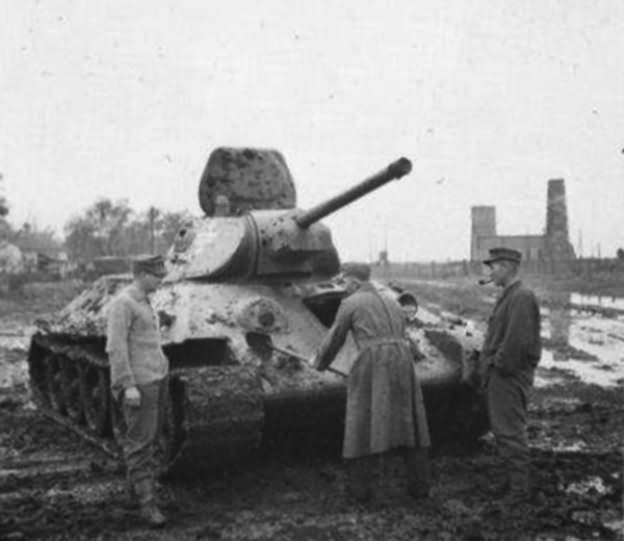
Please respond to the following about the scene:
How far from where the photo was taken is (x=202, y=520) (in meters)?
6.35

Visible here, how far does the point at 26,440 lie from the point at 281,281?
3.12 m

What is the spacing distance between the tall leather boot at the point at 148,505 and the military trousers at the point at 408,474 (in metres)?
1.41

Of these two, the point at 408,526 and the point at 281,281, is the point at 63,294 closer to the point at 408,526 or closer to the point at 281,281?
the point at 281,281

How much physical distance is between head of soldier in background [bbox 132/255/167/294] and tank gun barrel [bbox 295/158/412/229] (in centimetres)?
238

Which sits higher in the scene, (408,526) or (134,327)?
(134,327)

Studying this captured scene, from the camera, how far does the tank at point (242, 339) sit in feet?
23.1

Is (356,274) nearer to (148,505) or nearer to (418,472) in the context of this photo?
(418,472)

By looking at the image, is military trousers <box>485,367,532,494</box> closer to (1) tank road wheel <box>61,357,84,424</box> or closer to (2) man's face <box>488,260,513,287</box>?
(2) man's face <box>488,260,513,287</box>

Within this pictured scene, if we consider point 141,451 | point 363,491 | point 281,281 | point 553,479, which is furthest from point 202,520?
point 281,281

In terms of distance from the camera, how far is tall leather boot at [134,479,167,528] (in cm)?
616

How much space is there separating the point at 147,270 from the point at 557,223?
5226 centimetres

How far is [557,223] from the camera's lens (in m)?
56.2

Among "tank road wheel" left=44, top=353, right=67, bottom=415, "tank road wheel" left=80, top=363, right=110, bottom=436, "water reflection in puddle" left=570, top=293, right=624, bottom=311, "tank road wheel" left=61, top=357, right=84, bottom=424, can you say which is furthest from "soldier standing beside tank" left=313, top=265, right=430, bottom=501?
"water reflection in puddle" left=570, top=293, right=624, bottom=311

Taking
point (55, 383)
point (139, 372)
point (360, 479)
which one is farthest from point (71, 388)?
point (360, 479)
